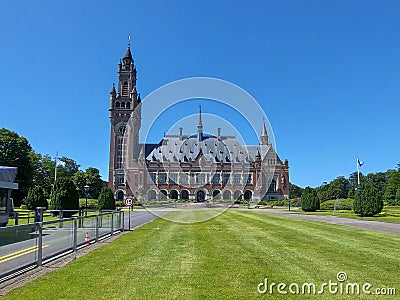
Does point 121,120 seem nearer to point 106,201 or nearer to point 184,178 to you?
point 184,178

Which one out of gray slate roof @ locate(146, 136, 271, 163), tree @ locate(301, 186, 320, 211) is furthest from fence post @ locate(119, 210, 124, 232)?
gray slate roof @ locate(146, 136, 271, 163)

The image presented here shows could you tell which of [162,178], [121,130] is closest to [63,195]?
[121,130]

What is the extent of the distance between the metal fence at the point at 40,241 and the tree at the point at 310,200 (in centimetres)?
3948

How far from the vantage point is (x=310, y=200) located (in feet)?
164

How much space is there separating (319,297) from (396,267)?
13.0 ft

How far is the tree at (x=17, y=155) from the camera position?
210 feet

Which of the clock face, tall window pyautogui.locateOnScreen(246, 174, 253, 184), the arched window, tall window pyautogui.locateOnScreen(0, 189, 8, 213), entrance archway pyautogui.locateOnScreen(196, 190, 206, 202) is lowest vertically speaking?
entrance archway pyautogui.locateOnScreen(196, 190, 206, 202)

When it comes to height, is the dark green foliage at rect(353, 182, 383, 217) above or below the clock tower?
below

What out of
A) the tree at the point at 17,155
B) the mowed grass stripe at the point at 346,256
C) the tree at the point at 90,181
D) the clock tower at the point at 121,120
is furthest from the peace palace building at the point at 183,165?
the mowed grass stripe at the point at 346,256

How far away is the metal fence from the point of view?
328 inches

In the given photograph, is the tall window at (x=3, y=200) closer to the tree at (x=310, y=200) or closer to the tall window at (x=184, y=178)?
the tree at (x=310, y=200)

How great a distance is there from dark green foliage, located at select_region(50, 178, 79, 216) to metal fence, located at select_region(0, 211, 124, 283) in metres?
18.9

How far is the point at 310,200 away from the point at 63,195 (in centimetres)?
3272

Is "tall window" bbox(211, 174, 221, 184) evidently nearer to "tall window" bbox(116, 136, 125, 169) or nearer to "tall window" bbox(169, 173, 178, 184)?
"tall window" bbox(169, 173, 178, 184)
